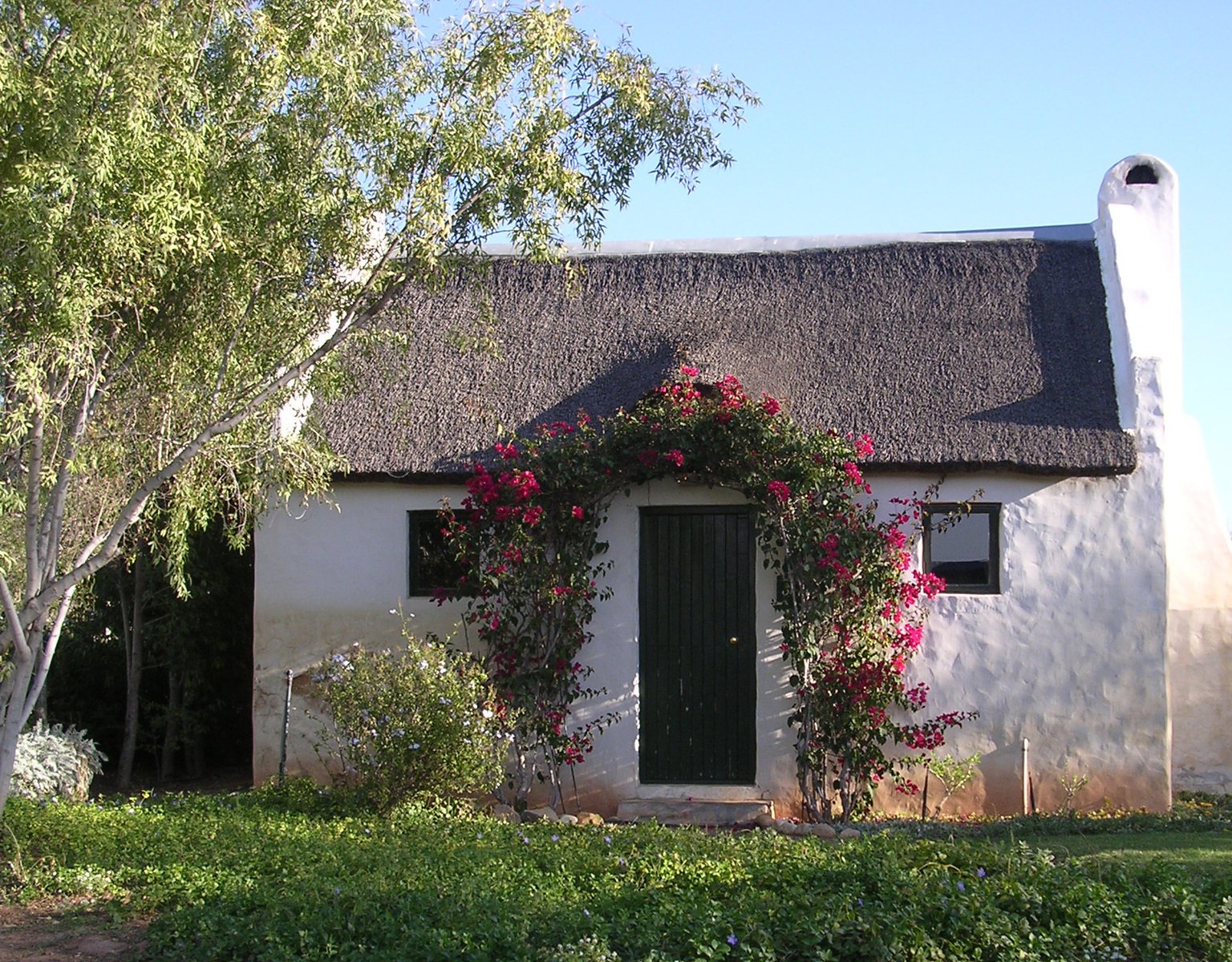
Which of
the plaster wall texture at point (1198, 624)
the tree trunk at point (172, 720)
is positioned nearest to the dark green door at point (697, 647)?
the plaster wall texture at point (1198, 624)

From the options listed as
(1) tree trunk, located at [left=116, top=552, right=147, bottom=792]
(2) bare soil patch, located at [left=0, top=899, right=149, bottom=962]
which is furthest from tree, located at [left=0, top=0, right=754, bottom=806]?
(1) tree trunk, located at [left=116, top=552, right=147, bottom=792]

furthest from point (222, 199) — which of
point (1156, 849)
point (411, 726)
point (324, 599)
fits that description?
point (1156, 849)

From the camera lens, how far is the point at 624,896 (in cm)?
625

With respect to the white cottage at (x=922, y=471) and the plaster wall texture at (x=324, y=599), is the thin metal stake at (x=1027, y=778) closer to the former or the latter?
the white cottage at (x=922, y=471)

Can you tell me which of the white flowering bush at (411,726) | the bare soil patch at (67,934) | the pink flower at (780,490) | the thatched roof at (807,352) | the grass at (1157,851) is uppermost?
the thatched roof at (807,352)

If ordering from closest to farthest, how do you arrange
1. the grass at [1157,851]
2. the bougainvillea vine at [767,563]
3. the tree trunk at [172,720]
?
the grass at [1157,851], the bougainvillea vine at [767,563], the tree trunk at [172,720]

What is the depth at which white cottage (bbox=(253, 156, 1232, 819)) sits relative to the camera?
1033 cm

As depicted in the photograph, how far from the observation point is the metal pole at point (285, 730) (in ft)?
35.9

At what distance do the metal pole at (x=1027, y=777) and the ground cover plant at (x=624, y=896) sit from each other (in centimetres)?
321

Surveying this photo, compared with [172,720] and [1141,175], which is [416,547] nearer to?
[172,720]

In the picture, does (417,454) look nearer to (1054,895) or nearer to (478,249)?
(478,249)

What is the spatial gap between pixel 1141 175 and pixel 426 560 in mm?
7611

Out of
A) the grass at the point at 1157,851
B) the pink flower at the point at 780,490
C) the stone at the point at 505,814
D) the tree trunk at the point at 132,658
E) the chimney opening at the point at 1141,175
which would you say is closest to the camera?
the grass at the point at 1157,851

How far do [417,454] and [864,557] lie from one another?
3.90 m
